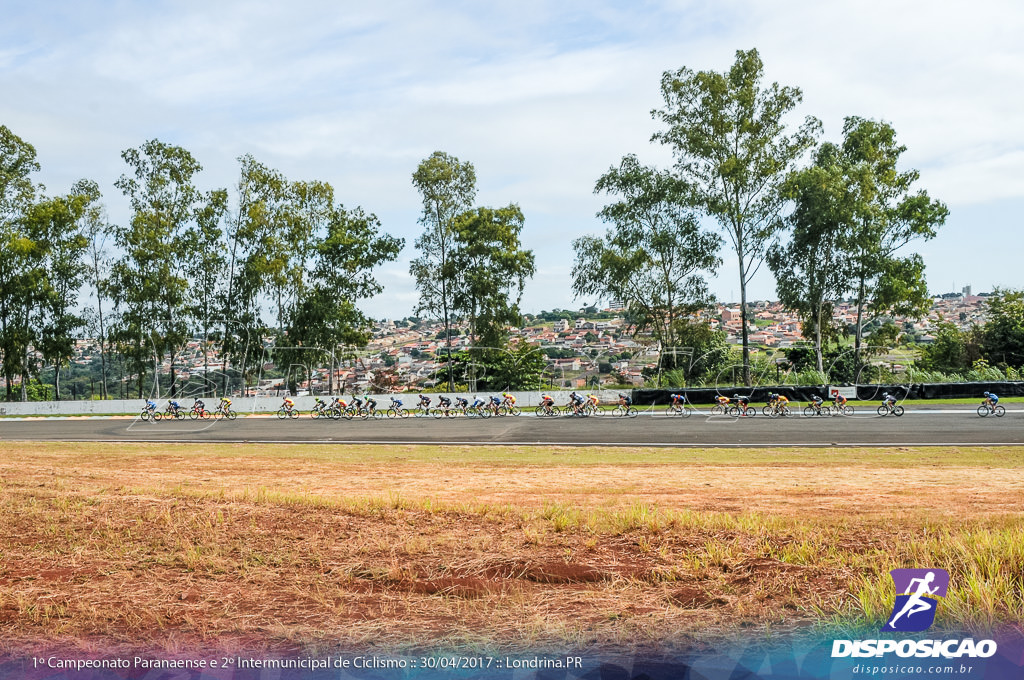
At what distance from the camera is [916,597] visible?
4.77 m

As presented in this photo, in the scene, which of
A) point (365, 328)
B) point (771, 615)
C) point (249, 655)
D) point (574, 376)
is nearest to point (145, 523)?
point (249, 655)

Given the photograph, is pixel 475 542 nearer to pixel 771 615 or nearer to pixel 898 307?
pixel 771 615

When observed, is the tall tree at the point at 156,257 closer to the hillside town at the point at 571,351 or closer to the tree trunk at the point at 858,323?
the hillside town at the point at 571,351

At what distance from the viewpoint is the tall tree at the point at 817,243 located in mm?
46438

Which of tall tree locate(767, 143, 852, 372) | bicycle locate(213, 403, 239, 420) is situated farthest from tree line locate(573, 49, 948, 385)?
bicycle locate(213, 403, 239, 420)

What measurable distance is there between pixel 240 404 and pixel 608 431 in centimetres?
3175

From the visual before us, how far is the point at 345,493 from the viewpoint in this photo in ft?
39.8

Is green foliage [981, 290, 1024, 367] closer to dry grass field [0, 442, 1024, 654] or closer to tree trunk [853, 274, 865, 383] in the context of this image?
tree trunk [853, 274, 865, 383]

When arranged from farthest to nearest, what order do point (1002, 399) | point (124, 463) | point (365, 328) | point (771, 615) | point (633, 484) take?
point (365, 328), point (1002, 399), point (124, 463), point (633, 484), point (771, 615)

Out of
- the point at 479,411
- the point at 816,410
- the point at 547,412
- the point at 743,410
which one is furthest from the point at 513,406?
the point at 816,410

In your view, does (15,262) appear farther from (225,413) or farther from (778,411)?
(778,411)

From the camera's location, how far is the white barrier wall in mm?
46188

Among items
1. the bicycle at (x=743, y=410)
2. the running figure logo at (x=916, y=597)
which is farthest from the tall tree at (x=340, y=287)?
the running figure logo at (x=916, y=597)

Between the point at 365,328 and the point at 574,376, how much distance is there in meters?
16.8
